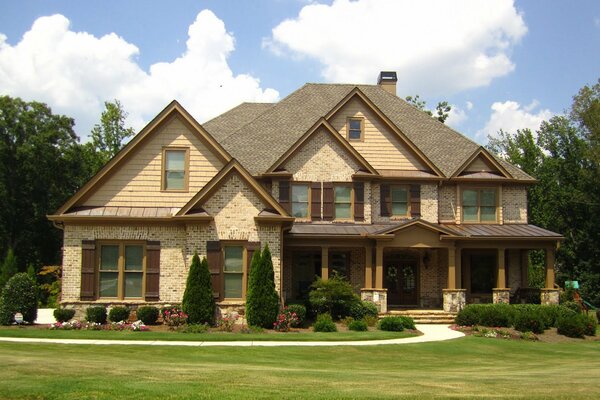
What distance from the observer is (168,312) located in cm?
2153

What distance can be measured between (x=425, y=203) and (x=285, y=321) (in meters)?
11.1

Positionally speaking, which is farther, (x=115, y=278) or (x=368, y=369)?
(x=115, y=278)

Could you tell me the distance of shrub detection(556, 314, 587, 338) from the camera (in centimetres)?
2244

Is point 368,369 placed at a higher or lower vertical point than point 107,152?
lower

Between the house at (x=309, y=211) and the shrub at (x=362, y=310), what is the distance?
3.26 feet

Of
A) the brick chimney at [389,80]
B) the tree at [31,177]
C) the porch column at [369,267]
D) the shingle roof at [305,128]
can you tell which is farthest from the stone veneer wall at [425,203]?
the tree at [31,177]

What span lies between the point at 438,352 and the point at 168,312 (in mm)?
9607

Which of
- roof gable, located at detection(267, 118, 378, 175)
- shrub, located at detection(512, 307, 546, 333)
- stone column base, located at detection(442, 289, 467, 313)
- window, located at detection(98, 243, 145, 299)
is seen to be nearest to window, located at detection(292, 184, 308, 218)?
roof gable, located at detection(267, 118, 378, 175)

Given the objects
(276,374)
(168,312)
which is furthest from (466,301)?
(276,374)

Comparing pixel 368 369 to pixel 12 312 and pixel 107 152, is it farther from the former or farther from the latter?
pixel 107 152

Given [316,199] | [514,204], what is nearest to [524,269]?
[514,204]

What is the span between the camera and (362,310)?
24172mm

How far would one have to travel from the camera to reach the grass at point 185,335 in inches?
718

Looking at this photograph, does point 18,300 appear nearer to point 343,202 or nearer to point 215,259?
point 215,259
